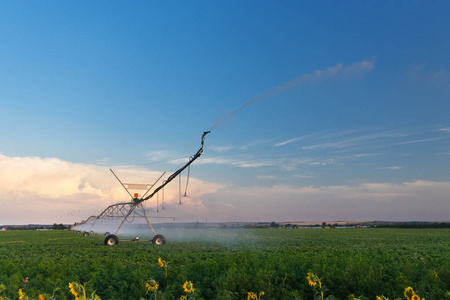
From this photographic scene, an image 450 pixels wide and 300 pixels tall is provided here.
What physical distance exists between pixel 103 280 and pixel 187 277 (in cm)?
239

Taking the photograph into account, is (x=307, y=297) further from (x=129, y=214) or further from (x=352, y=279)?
(x=129, y=214)

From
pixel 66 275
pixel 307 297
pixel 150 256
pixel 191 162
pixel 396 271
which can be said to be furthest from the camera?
pixel 191 162

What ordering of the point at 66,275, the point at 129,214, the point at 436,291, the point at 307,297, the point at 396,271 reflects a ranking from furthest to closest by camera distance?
the point at 129,214 → the point at 66,275 → the point at 396,271 → the point at 307,297 → the point at 436,291

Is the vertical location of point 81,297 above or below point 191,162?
below

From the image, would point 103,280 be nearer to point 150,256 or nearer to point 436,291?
point 436,291

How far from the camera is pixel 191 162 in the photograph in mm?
26250

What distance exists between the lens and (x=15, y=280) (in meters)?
10.1

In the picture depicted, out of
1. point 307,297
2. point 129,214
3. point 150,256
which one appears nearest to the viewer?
point 307,297

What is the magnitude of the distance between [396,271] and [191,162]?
59.7ft

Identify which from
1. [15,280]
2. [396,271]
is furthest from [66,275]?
[396,271]

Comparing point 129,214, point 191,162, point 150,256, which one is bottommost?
point 150,256

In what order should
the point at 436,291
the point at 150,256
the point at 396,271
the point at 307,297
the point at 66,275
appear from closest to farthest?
the point at 436,291 → the point at 307,297 → the point at 396,271 → the point at 66,275 → the point at 150,256

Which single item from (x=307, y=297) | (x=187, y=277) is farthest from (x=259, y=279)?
(x=187, y=277)

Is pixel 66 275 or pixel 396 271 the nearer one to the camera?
pixel 396 271
